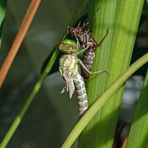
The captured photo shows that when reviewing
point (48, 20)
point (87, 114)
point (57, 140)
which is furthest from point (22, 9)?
point (87, 114)

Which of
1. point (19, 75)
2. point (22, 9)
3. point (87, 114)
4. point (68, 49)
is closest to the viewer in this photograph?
point (87, 114)

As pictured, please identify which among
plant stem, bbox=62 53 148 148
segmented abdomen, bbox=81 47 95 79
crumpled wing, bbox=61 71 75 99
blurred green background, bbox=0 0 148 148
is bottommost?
blurred green background, bbox=0 0 148 148

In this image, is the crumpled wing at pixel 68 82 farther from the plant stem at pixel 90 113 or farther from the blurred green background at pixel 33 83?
the blurred green background at pixel 33 83

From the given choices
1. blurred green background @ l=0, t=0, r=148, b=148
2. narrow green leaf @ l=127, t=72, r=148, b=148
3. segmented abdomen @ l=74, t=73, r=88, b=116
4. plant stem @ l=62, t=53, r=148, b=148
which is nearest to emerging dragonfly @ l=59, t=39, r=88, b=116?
segmented abdomen @ l=74, t=73, r=88, b=116

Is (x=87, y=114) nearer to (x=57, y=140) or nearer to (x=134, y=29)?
(x=134, y=29)

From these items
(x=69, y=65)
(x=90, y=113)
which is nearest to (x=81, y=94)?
(x=69, y=65)

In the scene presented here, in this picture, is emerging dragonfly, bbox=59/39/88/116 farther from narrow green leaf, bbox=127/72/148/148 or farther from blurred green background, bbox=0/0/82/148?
Answer: blurred green background, bbox=0/0/82/148

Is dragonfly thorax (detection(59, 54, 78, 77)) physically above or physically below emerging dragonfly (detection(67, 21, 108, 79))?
below
